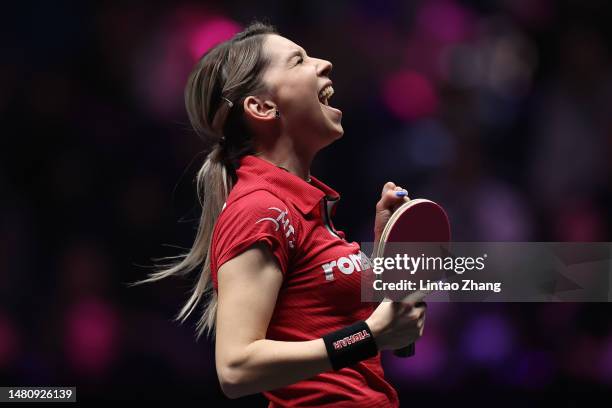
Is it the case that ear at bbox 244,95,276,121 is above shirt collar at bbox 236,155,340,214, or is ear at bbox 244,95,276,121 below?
above

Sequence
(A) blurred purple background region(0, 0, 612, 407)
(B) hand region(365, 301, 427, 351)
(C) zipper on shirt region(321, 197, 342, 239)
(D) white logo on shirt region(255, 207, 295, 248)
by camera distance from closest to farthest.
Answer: (B) hand region(365, 301, 427, 351) < (D) white logo on shirt region(255, 207, 295, 248) < (C) zipper on shirt region(321, 197, 342, 239) < (A) blurred purple background region(0, 0, 612, 407)

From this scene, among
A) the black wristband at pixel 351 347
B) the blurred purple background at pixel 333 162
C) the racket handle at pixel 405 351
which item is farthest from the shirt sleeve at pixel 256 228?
the blurred purple background at pixel 333 162

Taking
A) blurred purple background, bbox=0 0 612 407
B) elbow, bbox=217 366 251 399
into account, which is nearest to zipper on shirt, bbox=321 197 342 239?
elbow, bbox=217 366 251 399

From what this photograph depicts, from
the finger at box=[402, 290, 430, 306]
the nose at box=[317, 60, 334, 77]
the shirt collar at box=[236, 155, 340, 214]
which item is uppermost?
the nose at box=[317, 60, 334, 77]

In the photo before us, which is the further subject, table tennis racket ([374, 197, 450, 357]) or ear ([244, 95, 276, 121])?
ear ([244, 95, 276, 121])

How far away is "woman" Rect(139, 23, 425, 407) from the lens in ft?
6.12

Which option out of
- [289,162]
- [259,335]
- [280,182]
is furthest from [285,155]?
[259,335]

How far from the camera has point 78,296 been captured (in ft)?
11.8

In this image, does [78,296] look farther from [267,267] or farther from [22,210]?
[267,267]

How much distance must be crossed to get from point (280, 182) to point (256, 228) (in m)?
0.25

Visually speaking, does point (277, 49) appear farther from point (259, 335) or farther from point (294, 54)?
point (259, 335)

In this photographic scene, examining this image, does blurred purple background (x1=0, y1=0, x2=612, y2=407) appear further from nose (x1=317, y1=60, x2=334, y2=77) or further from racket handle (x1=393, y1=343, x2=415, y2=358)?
racket handle (x1=393, y1=343, x2=415, y2=358)

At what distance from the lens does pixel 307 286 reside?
2.02 meters

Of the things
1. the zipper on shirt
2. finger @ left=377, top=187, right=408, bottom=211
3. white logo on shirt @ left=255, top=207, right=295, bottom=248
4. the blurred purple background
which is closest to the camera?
white logo on shirt @ left=255, top=207, right=295, bottom=248
